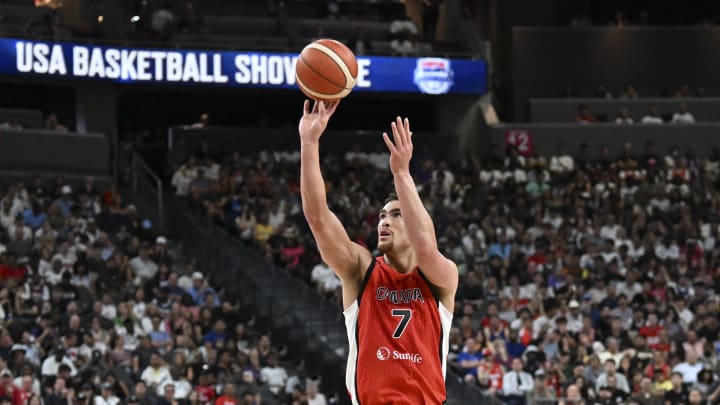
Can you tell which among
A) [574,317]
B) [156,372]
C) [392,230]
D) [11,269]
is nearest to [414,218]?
[392,230]

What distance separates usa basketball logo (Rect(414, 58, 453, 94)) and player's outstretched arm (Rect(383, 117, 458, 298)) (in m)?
23.7

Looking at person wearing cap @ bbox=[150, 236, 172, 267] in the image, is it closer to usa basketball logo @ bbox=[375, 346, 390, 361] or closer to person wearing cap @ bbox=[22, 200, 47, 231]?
person wearing cap @ bbox=[22, 200, 47, 231]

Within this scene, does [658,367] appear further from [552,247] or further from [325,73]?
[325,73]

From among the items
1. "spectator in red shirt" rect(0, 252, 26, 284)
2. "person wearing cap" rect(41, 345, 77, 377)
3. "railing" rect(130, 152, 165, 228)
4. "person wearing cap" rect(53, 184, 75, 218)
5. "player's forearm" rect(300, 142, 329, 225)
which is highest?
"railing" rect(130, 152, 165, 228)

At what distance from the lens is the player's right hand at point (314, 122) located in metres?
7.01

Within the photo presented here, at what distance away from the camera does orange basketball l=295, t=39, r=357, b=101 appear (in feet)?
24.3

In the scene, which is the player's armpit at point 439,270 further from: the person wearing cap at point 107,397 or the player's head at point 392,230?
the person wearing cap at point 107,397

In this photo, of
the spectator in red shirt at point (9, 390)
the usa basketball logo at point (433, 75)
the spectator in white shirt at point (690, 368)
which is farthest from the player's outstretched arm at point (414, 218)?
the usa basketball logo at point (433, 75)

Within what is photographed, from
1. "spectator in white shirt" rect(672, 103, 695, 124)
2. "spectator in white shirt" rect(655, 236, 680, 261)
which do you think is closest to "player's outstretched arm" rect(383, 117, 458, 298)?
"spectator in white shirt" rect(655, 236, 680, 261)

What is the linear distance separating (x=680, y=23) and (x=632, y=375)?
1985 cm

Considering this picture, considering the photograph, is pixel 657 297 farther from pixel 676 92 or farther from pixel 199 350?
pixel 676 92

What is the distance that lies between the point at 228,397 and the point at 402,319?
1115 cm

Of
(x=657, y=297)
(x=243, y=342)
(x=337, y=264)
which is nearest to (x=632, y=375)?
(x=657, y=297)

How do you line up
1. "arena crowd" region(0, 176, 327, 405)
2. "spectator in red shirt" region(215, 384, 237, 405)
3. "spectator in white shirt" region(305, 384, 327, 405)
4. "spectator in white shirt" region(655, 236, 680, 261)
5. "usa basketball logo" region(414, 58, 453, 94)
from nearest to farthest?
"spectator in red shirt" region(215, 384, 237, 405) → "arena crowd" region(0, 176, 327, 405) → "spectator in white shirt" region(305, 384, 327, 405) → "spectator in white shirt" region(655, 236, 680, 261) → "usa basketball logo" region(414, 58, 453, 94)
